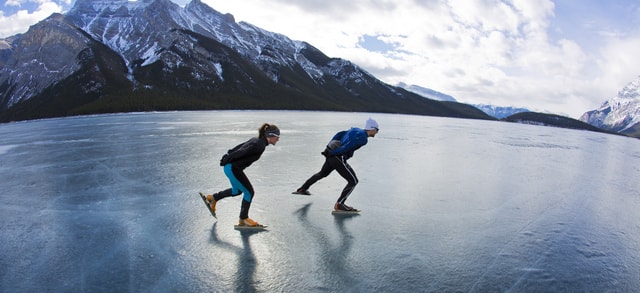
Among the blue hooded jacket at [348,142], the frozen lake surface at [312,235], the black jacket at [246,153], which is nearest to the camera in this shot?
the frozen lake surface at [312,235]

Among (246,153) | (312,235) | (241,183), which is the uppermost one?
(246,153)

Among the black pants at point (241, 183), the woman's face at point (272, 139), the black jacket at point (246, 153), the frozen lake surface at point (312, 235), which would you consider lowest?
the frozen lake surface at point (312, 235)

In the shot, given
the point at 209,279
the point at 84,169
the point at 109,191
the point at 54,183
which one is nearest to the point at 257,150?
the point at 209,279

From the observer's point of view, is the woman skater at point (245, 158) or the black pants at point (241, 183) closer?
the woman skater at point (245, 158)

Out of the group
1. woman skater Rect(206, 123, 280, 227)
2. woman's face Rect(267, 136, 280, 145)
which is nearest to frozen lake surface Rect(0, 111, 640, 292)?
woman skater Rect(206, 123, 280, 227)

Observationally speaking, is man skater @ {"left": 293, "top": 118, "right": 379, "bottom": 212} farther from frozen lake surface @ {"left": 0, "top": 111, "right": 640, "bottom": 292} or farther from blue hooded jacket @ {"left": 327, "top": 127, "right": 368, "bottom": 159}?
frozen lake surface @ {"left": 0, "top": 111, "right": 640, "bottom": 292}

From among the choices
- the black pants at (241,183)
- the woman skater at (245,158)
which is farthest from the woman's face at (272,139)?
the black pants at (241,183)

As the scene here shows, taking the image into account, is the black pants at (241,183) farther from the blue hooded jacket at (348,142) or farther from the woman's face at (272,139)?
the blue hooded jacket at (348,142)

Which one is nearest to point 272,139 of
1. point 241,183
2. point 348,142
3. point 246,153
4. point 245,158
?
point 246,153

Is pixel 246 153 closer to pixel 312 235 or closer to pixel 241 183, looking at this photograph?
pixel 241 183

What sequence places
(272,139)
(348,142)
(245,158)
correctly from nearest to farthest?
(272,139) < (245,158) < (348,142)

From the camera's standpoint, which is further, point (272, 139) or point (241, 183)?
point (241, 183)

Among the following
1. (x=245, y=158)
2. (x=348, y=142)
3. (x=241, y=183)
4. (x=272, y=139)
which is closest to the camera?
(x=272, y=139)

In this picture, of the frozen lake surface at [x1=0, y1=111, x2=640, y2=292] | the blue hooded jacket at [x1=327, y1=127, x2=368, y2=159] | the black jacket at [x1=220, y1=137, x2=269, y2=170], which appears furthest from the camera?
the blue hooded jacket at [x1=327, y1=127, x2=368, y2=159]
